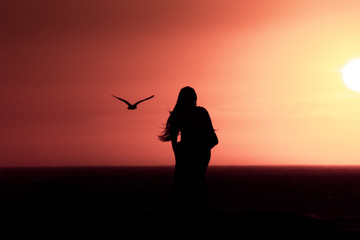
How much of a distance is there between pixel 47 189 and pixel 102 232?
3.17m

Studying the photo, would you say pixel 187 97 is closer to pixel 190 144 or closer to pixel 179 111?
pixel 179 111

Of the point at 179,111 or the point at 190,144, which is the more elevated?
the point at 179,111

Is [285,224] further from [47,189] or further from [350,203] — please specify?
[350,203]

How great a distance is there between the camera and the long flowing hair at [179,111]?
33.3 feet

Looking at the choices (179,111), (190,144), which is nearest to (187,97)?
(179,111)

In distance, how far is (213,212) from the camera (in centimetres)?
991

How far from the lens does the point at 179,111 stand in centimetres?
1027

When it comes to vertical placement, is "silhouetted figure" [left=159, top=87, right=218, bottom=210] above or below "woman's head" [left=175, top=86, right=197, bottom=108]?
below

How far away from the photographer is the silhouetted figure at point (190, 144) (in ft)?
33.3

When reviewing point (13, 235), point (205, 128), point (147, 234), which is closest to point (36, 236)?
point (13, 235)

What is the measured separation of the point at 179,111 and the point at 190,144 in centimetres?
70

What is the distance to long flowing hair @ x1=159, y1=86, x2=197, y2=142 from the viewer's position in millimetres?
10164

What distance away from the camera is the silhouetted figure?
10.2 metres

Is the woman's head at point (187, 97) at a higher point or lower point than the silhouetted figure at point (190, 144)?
higher
